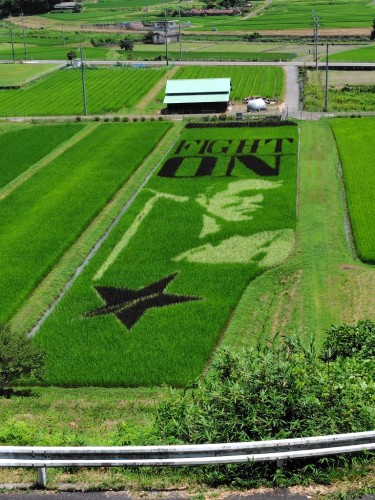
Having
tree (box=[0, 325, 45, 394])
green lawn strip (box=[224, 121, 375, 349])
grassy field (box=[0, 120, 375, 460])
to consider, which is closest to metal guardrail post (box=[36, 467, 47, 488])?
grassy field (box=[0, 120, 375, 460])

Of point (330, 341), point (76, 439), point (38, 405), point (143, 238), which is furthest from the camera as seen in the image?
point (143, 238)

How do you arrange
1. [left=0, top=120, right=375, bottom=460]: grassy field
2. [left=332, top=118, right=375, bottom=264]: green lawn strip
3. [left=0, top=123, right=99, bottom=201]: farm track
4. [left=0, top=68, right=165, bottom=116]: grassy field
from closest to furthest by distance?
[left=0, top=120, right=375, bottom=460]: grassy field < [left=332, top=118, right=375, bottom=264]: green lawn strip < [left=0, top=123, right=99, bottom=201]: farm track < [left=0, top=68, right=165, bottom=116]: grassy field

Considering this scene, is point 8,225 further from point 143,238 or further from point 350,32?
point 350,32

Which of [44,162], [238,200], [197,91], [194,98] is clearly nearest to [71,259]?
[238,200]

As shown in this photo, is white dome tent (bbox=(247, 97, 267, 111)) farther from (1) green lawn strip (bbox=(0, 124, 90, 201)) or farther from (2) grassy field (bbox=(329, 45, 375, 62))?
(2) grassy field (bbox=(329, 45, 375, 62))

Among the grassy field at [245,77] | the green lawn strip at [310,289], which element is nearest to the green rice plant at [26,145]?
the grassy field at [245,77]

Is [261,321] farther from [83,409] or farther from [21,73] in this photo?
[21,73]

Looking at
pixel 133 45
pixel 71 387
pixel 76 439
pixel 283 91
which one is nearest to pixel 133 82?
pixel 283 91
